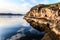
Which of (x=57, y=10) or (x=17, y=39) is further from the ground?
(x=57, y=10)

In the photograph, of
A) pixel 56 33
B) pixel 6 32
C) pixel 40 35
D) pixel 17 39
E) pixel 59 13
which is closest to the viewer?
pixel 56 33

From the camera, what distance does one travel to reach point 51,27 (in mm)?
6277

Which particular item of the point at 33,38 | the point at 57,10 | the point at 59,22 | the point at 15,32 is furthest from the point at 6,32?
the point at 59,22

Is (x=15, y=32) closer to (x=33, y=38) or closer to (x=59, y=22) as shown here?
(x=33, y=38)

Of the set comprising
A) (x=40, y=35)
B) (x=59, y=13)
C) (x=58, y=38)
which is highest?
(x=59, y=13)

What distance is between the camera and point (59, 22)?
6.66 meters

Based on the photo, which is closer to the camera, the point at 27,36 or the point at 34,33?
the point at 27,36

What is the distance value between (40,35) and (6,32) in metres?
2.25

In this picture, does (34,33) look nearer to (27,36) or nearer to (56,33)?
(27,36)

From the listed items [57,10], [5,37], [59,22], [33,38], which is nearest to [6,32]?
[5,37]

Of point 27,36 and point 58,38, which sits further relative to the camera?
point 27,36

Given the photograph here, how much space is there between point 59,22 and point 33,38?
546 centimetres

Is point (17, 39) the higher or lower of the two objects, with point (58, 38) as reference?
lower

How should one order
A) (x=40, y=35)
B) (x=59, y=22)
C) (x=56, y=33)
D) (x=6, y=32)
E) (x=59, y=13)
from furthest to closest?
(x=6, y=32) → (x=40, y=35) → (x=59, y=13) → (x=59, y=22) → (x=56, y=33)
